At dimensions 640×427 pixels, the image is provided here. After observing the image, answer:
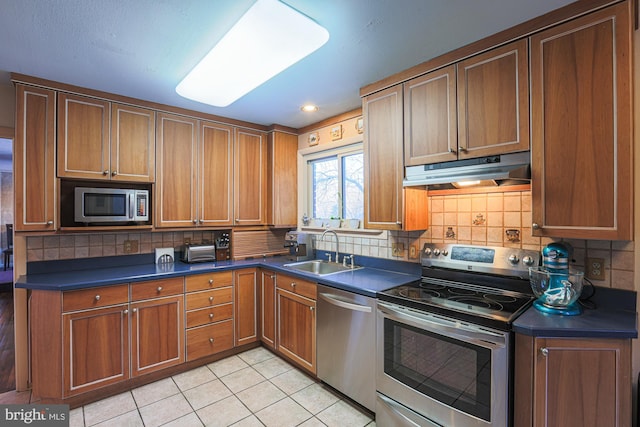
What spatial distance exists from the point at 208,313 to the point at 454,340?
6.92ft

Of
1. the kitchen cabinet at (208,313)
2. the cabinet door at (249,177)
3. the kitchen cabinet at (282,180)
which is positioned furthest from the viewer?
the kitchen cabinet at (282,180)

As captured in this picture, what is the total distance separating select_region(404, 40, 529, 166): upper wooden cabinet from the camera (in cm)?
169

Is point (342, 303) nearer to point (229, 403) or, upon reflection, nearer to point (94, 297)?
point (229, 403)

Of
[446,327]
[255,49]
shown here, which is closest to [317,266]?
[446,327]

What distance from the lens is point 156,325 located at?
2521 millimetres

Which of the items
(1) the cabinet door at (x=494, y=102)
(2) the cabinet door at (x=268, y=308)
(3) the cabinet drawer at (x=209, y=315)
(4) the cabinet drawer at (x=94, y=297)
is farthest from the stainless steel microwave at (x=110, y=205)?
(1) the cabinet door at (x=494, y=102)

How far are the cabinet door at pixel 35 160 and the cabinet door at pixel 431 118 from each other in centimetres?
268

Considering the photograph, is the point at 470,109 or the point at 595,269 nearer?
the point at 595,269

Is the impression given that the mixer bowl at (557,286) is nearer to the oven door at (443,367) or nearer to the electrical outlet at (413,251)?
the oven door at (443,367)

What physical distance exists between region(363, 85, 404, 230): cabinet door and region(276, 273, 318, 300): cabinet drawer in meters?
0.68

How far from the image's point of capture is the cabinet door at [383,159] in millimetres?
2254

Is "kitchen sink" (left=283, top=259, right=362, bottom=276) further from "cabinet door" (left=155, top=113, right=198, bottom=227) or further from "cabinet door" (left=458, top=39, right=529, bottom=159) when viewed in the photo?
"cabinet door" (left=458, top=39, right=529, bottom=159)

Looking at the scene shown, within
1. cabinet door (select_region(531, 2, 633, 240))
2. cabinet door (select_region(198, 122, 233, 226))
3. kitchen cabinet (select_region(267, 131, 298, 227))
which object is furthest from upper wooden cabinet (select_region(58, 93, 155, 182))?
cabinet door (select_region(531, 2, 633, 240))

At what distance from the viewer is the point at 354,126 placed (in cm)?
298
